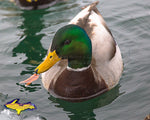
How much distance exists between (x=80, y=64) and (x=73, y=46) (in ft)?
1.11


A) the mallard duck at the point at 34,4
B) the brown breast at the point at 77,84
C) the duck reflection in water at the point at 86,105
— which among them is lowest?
the duck reflection in water at the point at 86,105

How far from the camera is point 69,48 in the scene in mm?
5309

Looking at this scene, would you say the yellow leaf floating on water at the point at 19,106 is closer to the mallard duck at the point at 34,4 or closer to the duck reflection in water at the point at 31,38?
the duck reflection in water at the point at 31,38

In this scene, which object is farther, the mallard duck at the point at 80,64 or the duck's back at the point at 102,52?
the duck's back at the point at 102,52

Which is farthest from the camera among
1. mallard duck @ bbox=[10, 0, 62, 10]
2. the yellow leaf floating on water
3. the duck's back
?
mallard duck @ bbox=[10, 0, 62, 10]

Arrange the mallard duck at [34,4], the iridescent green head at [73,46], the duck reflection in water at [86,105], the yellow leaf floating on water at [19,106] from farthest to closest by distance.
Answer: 1. the mallard duck at [34,4]
2. the yellow leaf floating on water at [19,106]
3. the duck reflection in water at [86,105]
4. the iridescent green head at [73,46]

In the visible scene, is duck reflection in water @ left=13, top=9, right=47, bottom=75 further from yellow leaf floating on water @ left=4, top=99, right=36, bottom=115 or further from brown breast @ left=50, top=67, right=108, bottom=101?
brown breast @ left=50, top=67, right=108, bottom=101

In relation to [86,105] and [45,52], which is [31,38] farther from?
[86,105]

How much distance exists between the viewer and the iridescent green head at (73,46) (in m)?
5.21

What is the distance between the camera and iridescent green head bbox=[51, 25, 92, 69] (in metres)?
5.21

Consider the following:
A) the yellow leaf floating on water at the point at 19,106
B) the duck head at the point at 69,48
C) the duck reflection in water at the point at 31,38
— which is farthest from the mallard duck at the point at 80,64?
the duck reflection in water at the point at 31,38

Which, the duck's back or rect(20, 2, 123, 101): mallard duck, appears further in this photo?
the duck's back

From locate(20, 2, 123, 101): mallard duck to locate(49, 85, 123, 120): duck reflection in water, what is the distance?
9 cm

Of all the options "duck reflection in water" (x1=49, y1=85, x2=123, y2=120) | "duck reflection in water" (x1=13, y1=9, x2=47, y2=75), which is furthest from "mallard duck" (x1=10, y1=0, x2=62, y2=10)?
"duck reflection in water" (x1=49, y1=85, x2=123, y2=120)
